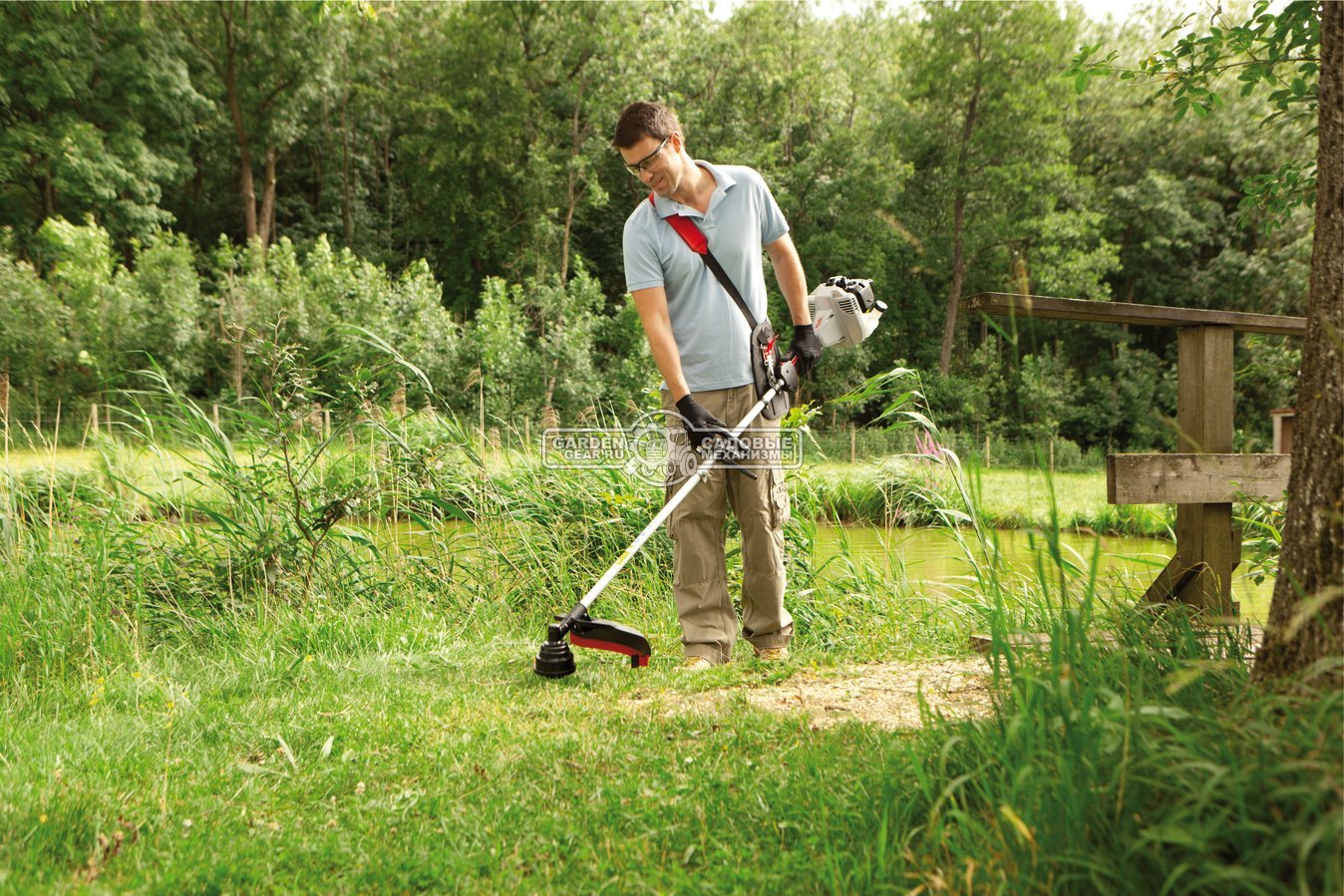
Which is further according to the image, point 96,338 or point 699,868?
point 96,338

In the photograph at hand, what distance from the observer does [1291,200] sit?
3449mm

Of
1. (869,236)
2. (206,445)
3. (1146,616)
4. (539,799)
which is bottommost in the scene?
(539,799)

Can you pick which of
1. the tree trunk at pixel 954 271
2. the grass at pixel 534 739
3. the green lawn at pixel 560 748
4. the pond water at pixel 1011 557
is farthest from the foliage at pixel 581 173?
the green lawn at pixel 560 748

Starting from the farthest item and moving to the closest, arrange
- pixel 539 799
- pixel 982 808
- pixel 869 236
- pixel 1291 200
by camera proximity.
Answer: pixel 869 236 < pixel 1291 200 < pixel 539 799 < pixel 982 808

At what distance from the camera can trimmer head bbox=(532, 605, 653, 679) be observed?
3150 millimetres

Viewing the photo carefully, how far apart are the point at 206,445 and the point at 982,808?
13.2 feet

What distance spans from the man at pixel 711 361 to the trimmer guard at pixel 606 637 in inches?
13.3

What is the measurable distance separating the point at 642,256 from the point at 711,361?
0.47 meters

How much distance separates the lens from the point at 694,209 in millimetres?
3670

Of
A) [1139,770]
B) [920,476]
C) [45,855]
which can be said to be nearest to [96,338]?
[920,476]

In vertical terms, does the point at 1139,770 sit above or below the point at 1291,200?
below

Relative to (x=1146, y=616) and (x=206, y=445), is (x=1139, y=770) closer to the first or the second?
(x=1146, y=616)

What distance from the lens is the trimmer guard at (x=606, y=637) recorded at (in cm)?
322

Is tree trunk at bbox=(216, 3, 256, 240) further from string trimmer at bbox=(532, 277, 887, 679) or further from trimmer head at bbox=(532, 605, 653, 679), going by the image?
trimmer head at bbox=(532, 605, 653, 679)
